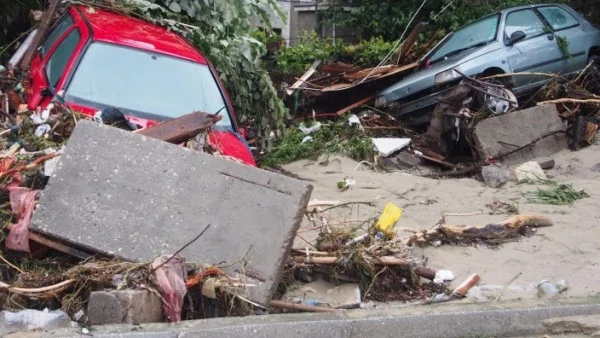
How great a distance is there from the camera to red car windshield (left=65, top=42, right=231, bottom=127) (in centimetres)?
600

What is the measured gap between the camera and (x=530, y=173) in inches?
314

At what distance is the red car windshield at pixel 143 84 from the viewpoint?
600 cm

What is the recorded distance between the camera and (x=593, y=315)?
4.41 meters

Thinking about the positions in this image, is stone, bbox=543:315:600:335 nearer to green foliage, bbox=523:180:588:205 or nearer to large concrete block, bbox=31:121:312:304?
large concrete block, bbox=31:121:312:304

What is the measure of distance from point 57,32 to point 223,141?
2440 millimetres

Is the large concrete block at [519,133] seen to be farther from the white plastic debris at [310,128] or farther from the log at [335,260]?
the log at [335,260]

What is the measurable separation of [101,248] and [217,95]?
2635 millimetres

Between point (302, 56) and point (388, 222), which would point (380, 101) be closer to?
point (302, 56)

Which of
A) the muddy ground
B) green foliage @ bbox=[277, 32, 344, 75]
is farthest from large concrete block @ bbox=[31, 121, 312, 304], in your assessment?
green foliage @ bbox=[277, 32, 344, 75]

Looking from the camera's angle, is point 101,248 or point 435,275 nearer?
point 101,248

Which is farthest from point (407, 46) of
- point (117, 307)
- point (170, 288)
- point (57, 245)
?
point (117, 307)

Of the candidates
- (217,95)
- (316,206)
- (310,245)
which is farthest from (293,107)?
(310,245)

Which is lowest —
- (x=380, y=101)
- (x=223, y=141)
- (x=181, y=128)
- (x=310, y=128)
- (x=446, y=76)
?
(x=310, y=128)

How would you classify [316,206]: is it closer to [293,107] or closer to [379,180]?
[379,180]
